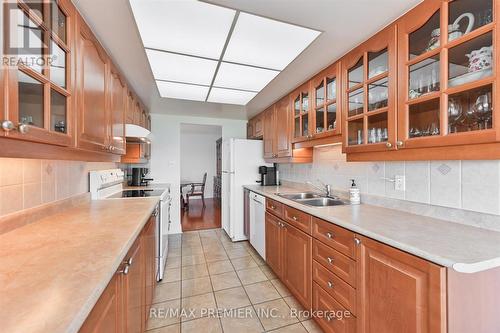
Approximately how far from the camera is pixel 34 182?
4.19 ft

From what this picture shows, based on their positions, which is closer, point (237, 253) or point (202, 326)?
point (202, 326)

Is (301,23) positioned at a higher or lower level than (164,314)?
higher

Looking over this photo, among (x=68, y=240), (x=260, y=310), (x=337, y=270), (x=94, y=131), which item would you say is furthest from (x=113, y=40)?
(x=260, y=310)

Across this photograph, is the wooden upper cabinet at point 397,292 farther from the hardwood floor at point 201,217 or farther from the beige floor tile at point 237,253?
the hardwood floor at point 201,217

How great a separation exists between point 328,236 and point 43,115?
1665mm

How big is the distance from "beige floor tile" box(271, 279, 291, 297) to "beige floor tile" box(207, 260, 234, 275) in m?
0.53

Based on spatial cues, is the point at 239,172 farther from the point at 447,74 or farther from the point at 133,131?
the point at 447,74

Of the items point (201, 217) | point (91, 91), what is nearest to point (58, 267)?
point (91, 91)

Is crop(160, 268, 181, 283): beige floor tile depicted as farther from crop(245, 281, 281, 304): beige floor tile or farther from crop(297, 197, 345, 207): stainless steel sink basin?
crop(297, 197, 345, 207): stainless steel sink basin

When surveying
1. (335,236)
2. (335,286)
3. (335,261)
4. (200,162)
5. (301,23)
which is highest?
(301,23)

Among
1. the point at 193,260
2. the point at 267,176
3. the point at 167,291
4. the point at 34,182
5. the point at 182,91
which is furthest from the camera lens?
A: the point at 267,176

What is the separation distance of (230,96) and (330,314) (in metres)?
2.41

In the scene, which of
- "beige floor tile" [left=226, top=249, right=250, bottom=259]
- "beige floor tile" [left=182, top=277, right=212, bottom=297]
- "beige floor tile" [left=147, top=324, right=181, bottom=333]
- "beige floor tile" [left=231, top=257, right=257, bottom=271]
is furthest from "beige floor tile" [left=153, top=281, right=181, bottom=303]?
"beige floor tile" [left=226, top=249, right=250, bottom=259]

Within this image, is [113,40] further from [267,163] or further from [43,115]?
[267,163]
